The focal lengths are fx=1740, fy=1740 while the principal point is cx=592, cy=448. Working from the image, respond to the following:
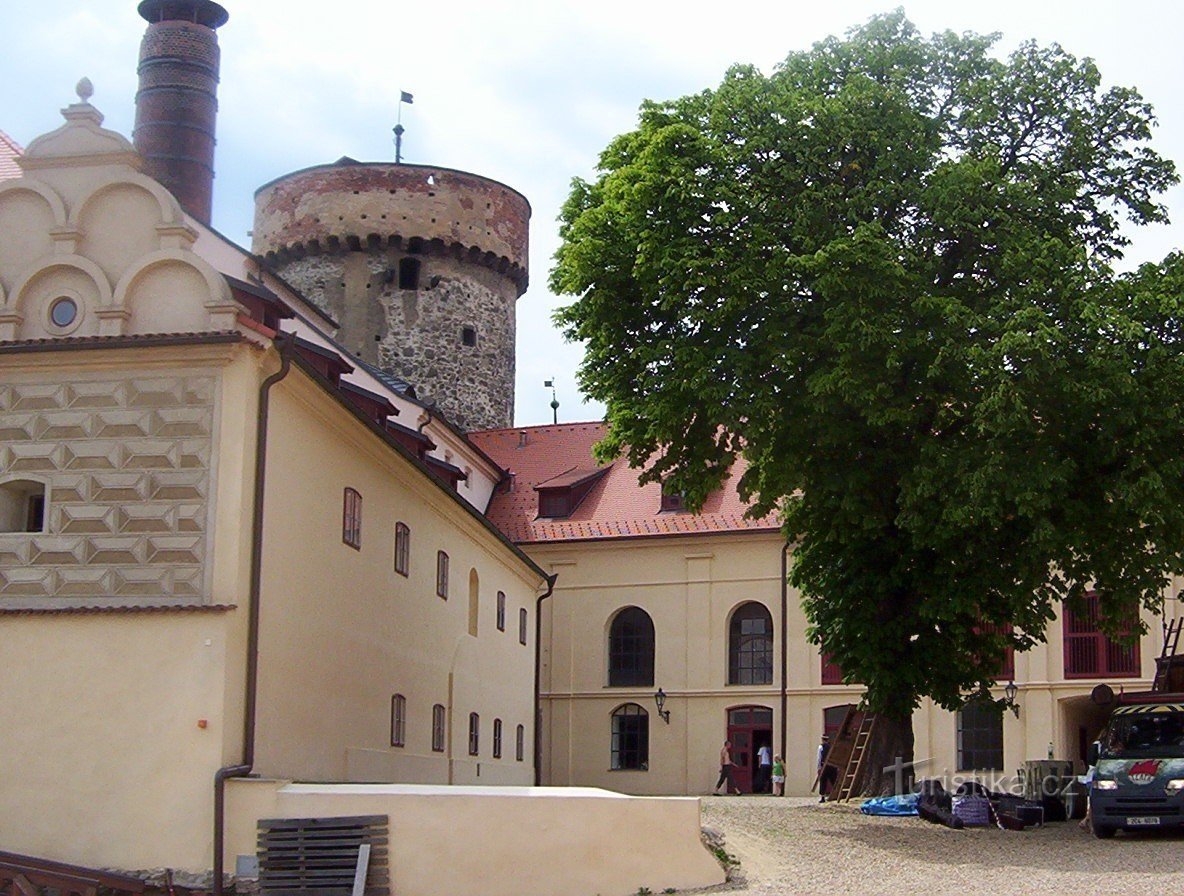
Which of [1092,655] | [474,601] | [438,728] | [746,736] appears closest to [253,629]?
[438,728]

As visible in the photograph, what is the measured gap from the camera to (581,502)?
53.0 m

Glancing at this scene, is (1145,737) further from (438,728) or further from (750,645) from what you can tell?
(750,645)

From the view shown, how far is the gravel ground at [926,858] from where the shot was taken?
18.9 metres

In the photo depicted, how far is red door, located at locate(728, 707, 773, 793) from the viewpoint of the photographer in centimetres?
4853

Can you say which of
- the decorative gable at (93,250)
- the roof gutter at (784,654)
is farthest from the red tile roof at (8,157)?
the roof gutter at (784,654)

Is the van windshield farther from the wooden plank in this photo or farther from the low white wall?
the wooden plank

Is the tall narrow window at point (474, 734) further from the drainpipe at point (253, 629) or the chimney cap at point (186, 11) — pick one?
the chimney cap at point (186, 11)

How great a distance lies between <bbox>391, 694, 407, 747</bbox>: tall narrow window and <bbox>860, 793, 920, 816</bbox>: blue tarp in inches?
292

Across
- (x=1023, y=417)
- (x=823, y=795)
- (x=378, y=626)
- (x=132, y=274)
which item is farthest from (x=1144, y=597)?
(x=132, y=274)

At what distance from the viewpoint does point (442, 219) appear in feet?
184

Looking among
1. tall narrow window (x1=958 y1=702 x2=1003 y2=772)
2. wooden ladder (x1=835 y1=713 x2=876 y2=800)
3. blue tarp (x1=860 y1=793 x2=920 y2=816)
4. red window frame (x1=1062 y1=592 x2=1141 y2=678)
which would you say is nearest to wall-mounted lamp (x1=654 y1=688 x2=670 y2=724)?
tall narrow window (x1=958 y1=702 x2=1003 y2=772)

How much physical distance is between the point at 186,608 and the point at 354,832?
3.34 m

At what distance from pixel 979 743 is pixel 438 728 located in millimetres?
20199

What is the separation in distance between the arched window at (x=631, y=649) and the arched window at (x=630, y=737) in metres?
0.78
